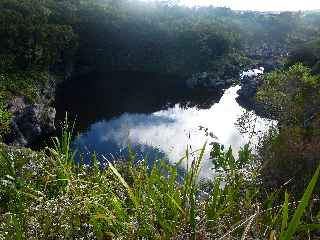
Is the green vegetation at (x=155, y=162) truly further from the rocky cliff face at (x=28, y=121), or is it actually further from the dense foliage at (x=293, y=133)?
the rocky cliff face at (x=28, y=121)

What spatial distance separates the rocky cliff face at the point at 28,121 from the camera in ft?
214

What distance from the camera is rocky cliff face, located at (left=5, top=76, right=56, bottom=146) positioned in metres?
65.2

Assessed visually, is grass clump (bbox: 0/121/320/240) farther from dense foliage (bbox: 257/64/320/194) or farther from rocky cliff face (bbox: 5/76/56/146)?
rocky cliff face (bbox: 5/76/56/146)

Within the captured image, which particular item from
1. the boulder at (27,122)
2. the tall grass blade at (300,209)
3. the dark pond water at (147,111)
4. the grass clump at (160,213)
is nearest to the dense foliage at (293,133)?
the grass clump at (160,213)

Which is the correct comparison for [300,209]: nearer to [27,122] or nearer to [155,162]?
[155,162]

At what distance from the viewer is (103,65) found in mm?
128125

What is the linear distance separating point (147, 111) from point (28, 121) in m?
27.8

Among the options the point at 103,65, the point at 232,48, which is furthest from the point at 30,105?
the point at 232,48

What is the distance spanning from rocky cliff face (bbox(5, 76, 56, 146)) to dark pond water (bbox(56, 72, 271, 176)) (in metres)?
5.86


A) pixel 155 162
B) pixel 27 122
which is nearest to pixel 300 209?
pixel 155 162

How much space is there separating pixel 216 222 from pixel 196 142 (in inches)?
2595

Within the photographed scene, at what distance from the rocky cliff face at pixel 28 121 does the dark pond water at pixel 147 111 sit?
5.86 m

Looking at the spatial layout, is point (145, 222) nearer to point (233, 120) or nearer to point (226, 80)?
point (233, 120)

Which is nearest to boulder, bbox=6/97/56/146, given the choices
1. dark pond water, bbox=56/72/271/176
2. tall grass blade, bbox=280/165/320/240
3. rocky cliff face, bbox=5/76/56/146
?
rocky cliff face, bbox=5/76/56/146
